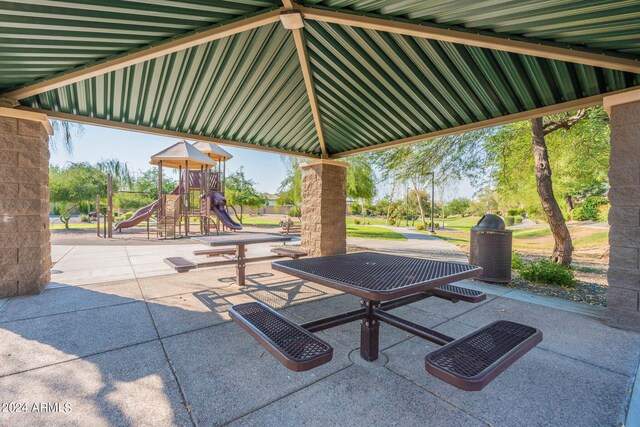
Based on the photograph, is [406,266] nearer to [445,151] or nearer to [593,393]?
[593,393]

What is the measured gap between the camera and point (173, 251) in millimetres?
9250

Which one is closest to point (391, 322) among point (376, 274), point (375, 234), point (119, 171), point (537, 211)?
point (376, 274)

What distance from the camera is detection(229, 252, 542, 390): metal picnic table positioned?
5.43 feet

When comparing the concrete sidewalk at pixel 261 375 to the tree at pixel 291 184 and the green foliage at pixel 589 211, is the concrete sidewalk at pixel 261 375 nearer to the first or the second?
the tree at pixel 291 184

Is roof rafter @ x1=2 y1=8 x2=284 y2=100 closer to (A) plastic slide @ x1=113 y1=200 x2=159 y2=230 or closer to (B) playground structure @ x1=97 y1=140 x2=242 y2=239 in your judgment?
(B) playground structure @ x1=97 y1=140 x2=242 y2=239

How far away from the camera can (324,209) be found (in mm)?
6746

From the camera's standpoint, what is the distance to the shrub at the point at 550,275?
5.46 m

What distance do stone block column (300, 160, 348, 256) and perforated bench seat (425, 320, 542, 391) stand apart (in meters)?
4.65

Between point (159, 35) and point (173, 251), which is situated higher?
point (159, 35)

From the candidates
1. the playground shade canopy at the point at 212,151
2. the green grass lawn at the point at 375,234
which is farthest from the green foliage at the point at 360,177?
the playground shade canopy at the point at 212,151

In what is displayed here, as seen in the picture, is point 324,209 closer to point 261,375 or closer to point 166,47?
point 166,47

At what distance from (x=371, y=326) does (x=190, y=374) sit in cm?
162

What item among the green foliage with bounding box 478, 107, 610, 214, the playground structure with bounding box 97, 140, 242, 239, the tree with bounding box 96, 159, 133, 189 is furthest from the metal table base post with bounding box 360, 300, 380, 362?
the tree with bounding box 96, 159, 133, 189

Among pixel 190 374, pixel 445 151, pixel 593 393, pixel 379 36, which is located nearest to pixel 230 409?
pixel 190 374
